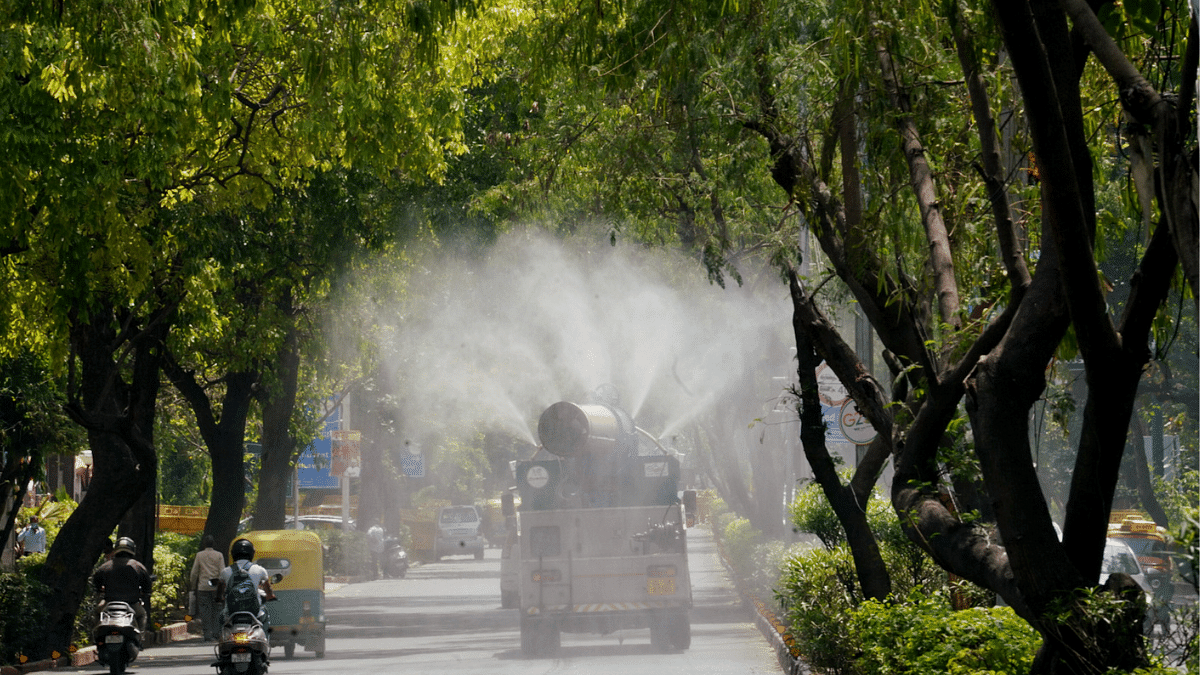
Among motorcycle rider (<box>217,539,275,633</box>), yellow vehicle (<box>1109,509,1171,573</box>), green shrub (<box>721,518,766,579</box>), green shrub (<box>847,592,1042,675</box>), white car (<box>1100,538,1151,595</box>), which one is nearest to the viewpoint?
green shrub (<box>847,592,1042,675</box>)

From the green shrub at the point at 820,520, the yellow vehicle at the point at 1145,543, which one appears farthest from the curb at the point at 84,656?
the yellow vehicle at the point at 1145,543

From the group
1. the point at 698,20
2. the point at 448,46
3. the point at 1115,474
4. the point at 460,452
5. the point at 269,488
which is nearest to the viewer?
the point at 1115,474

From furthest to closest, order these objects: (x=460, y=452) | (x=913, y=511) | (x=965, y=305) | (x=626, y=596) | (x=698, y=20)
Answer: (x=460, y=452), (x=626, y=596), (x=965, y=305), (x=698, y=20), (x=913, y=511)

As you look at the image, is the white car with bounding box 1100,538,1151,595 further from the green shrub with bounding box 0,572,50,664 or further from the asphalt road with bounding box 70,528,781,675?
the green shrub with bounding box 0,572,50,664

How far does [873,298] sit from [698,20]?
2304mm

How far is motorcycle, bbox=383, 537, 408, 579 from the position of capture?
1731 inches

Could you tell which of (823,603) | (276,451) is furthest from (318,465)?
(823,603)

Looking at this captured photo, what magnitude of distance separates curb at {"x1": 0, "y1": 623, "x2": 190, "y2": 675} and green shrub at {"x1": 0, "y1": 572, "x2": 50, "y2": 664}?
201 mm

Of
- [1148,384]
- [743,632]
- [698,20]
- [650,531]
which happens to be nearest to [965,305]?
[698,20]

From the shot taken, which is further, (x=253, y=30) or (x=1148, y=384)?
(x=1148, y=384)

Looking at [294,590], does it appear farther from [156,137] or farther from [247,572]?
[156,137]

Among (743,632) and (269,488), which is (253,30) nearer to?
(743,632)

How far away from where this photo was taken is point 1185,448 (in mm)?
31438

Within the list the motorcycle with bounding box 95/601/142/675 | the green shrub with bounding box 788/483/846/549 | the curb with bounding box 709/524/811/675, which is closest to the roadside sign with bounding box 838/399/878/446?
the green shrub with bounding box 788/483/846/549
